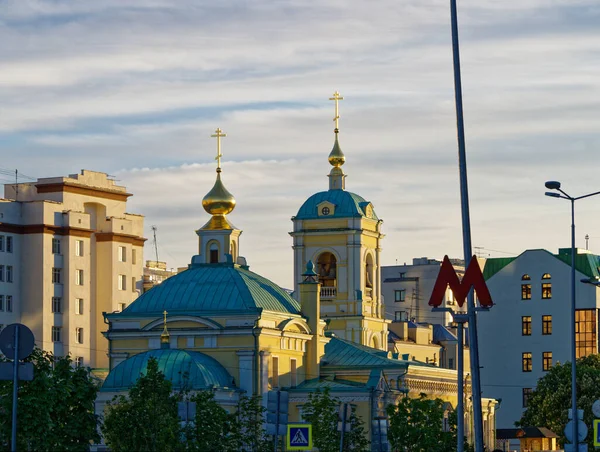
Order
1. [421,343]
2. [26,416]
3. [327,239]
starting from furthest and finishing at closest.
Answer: [421,343]
[327,239]
[26,416]

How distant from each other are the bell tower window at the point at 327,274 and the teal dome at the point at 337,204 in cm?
232

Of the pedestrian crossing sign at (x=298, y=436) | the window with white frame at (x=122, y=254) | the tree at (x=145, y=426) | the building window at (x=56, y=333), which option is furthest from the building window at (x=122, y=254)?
the pedestrian crossing sign at (x=298, y=436)

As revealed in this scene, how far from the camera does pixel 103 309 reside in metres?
134

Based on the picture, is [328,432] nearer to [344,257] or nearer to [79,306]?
[344,257]

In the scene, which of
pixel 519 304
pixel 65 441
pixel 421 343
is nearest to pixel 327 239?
pixel 519 304

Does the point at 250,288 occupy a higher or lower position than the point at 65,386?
higher

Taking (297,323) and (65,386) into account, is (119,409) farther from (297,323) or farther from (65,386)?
(297,323)

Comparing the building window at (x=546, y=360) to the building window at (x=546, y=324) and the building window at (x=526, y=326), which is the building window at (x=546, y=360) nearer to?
the building window at (x=546, y=324)

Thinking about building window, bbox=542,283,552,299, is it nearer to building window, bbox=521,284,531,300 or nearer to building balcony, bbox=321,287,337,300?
building window, bbox=521,284,531,300

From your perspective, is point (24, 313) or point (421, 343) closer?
point (24, 313)

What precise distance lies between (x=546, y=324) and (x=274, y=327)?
44.5 meters

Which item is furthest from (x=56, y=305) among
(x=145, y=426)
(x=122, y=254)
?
(x=145, y=426)

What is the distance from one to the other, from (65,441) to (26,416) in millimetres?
1732

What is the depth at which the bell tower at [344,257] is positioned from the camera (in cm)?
10369
